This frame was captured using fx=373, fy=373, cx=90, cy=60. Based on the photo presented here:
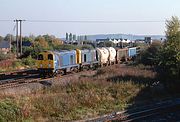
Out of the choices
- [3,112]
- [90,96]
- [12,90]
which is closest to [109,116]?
[90,96]

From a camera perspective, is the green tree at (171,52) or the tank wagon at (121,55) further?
the tank wagon at (121,55)

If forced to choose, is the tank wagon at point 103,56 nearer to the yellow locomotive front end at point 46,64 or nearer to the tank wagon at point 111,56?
the tank wagon at point 111,56

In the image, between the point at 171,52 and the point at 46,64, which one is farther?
the point at 46,64

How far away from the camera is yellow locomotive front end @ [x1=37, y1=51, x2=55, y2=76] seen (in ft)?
124

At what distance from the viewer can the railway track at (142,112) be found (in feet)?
61.2

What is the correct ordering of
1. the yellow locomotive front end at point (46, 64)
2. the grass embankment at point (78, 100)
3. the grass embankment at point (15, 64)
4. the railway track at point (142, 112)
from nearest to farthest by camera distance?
the grass embankment at point (78, 100), the railway track at point (142, 112), the yellow locomotive front end at point (46, 64), the grass embankment at point (15, 64)

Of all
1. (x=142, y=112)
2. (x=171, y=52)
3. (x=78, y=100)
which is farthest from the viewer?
(x=171, y=52)

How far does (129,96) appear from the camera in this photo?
25.1 metres

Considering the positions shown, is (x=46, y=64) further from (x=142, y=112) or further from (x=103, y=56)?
(x=142, y=112)

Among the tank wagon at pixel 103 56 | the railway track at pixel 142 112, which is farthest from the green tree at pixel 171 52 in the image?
the tank wagon at pixel 103 56

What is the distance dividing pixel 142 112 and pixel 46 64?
19045 mm

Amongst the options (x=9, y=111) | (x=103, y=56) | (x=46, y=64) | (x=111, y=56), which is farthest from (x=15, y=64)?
(x=9, y=111)

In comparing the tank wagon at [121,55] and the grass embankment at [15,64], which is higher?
the tank wagon at [121,55]

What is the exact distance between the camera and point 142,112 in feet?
67.4
